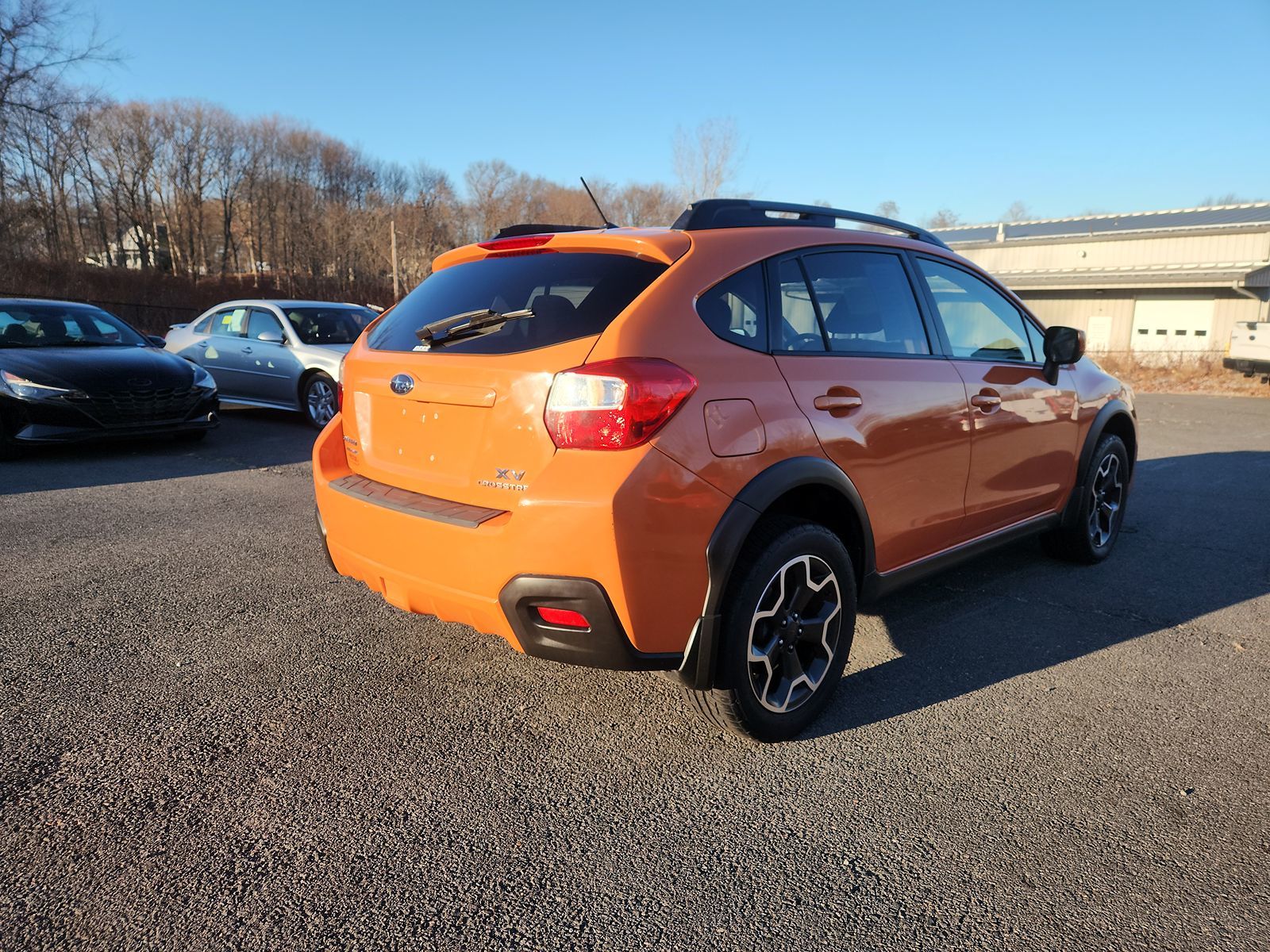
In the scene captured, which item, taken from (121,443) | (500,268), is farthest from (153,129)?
(500,268)

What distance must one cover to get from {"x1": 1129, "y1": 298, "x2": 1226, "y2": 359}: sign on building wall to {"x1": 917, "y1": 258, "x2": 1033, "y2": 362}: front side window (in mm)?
35407

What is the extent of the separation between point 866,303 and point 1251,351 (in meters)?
21.6

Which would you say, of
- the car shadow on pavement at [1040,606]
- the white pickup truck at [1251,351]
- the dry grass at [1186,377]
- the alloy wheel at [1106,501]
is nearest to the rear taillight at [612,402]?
the car shadow on pavement at [1040,606]

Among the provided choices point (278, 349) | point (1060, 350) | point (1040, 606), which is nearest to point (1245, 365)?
point (1060, 350)

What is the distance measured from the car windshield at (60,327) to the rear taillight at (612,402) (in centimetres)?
802

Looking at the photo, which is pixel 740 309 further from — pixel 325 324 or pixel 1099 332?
pixel 1099 332

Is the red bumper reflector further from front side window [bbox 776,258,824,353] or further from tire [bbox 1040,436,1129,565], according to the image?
tire [bbox 1040,436,1129,565]

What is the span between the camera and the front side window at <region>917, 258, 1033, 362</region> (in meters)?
3.86

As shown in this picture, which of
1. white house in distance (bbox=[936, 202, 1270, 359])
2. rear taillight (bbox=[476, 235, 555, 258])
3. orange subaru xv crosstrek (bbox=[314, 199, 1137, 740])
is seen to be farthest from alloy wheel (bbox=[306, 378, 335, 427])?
white house in distance (bbox=[936, 202, 1270, 359])

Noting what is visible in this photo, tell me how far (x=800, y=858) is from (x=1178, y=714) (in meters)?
1.85

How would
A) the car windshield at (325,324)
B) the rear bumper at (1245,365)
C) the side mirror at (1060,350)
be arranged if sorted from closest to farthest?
the side mirror at (1060,350)
the car windshield at (325,324)
the rear bumper at (1245,365)

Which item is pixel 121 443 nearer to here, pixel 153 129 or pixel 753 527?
pixel 753 527

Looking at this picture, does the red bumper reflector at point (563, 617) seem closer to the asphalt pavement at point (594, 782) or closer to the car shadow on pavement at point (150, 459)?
the asphalt pavement at point (594, 782)

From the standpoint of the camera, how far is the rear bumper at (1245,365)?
20.2m
